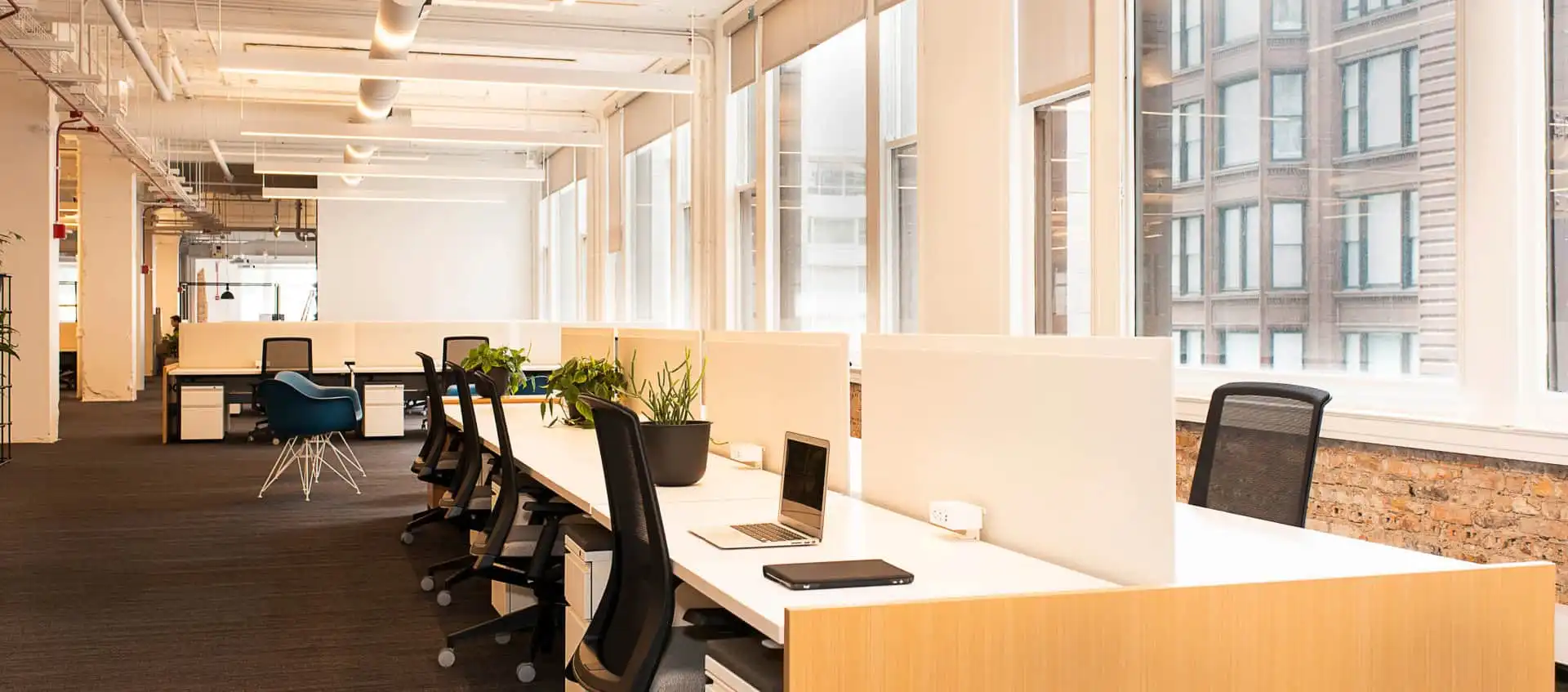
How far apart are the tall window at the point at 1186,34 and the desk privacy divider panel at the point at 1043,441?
280 cm

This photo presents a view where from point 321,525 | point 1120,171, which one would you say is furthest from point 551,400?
point 1120,171

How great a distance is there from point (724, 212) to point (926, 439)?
704 centimetres

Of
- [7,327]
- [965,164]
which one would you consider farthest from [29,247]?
[965,164]

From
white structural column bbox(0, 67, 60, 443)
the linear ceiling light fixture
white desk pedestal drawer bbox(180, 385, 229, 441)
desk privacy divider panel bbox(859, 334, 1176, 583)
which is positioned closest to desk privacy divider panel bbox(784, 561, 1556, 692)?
desk privacy divider panel bbox(859, 334, 1176, 583)

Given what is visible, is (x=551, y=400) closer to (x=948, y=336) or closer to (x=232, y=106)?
(x=948, y=336)

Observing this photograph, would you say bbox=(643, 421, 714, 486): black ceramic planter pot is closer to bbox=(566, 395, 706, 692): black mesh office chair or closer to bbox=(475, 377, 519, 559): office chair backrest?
bbox=(475, 377, 519, 559): office chair backrest

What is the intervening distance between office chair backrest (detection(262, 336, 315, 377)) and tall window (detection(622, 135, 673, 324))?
9.87ft

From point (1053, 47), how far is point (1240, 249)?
4.42 ft

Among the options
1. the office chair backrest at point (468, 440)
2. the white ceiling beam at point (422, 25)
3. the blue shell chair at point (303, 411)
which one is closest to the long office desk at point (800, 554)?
the office chair backrest at point (468, 440)

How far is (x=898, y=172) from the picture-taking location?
25.2 ft

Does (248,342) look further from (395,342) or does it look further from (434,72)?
(434,72)

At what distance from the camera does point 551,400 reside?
18.5ft

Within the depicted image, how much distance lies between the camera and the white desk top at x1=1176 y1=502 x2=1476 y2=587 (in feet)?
7.29

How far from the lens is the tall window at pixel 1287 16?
15.9 feet
